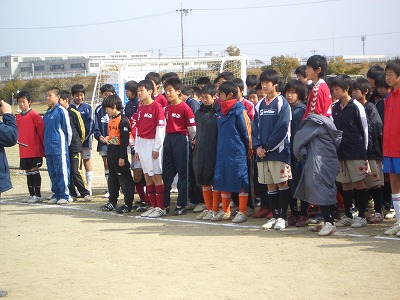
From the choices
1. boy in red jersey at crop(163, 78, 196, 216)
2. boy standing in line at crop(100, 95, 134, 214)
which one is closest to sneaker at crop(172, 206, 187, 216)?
boy in red jersey at crop(163, 78, 196, 216)

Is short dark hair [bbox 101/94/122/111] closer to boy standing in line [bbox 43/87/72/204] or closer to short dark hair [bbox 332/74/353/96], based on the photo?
boy standing in line [bbox 43/87/72/204]

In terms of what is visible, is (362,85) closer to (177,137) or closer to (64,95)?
(177,137)

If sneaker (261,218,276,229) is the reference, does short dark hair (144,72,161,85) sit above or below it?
above

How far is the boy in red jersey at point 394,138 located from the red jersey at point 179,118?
10.3ft

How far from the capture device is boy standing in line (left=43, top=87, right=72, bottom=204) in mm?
11367

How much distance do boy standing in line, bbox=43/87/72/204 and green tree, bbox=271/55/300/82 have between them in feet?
108

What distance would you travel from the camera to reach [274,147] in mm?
A: 8383

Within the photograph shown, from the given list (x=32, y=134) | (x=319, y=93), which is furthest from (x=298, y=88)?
(x=32, y=134)

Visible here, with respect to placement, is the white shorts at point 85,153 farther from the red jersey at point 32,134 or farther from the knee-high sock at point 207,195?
the knee-high sock at point 207,195

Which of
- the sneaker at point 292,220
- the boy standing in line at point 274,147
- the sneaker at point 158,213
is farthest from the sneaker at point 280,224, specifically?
the sneaker at point 158,213

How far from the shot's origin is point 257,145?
28.3ft

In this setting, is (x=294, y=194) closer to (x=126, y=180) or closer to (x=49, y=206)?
(x=126, y=180)

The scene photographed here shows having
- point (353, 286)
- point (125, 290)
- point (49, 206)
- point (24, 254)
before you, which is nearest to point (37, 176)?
point (49, 206)

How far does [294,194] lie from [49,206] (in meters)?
4.97
